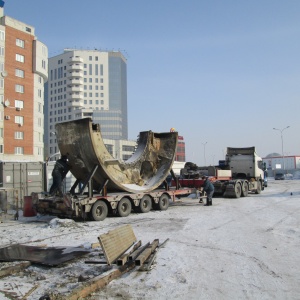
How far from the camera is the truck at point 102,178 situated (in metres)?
13.6

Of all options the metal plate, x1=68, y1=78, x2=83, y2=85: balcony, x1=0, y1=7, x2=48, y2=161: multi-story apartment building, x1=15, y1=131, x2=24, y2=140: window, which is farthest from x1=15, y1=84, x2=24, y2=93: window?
x1=68, y1=78, x2=83, y2=85: balcony

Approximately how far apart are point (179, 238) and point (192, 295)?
427cm

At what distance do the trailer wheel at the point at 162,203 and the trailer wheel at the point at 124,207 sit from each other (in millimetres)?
2006

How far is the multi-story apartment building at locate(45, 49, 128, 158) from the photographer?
114 m

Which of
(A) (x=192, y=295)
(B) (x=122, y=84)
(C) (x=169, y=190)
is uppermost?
(B) (x=122, y=84)

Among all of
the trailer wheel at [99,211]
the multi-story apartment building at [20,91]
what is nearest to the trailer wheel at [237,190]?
the trailer wheel at [99,211]

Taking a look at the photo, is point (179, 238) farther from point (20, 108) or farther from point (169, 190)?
point (20, 108)

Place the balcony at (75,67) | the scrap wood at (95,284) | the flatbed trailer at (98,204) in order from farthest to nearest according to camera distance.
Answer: the balcony at (75,67)
the flatbed trailer at (98,204)
the scrap wood at (95,284)

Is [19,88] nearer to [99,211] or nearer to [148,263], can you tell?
[99,211]

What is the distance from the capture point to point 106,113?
115750mm

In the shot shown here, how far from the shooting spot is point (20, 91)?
157 feet

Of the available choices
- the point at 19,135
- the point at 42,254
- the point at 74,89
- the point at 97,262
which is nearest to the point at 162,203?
the point at 42,254

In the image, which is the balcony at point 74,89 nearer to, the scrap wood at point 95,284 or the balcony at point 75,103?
the balcony at point 75,103

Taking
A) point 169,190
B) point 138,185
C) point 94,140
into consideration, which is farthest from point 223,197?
point 94,140
